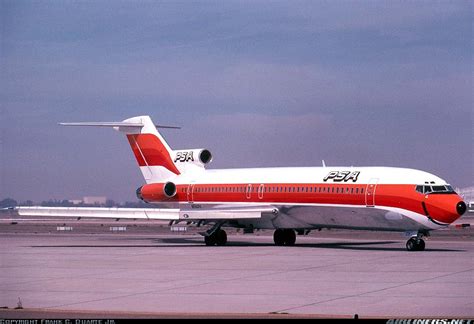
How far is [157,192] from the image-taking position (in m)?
48.4

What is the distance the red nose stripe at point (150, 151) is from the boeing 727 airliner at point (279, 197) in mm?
56

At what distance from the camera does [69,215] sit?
139 feet

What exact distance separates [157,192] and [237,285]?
2747cm

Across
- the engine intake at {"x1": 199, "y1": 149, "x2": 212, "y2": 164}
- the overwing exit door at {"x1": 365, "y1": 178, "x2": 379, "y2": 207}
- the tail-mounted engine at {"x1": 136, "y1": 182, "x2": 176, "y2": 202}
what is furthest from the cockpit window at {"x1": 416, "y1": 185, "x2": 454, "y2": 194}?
the tail-mounted engine at {"x1": 136, "y1": 182, "x2": 176, "y2": 202}

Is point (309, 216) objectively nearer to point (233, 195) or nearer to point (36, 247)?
point (233, 195)

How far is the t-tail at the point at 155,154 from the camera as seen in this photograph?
48656 millimetres

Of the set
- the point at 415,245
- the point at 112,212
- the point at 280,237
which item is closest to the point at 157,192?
the point at 112,212

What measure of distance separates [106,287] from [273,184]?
75.3ft

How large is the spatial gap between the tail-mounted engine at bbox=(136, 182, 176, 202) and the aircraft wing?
5278 mm

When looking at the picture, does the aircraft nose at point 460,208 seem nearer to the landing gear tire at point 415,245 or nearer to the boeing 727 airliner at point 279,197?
the boeing 727 airliner at point 279,197

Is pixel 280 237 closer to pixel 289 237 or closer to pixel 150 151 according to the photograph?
pixel 289 237

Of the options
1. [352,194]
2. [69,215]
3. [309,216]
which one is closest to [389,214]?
[352,194]

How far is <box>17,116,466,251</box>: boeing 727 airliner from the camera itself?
1446 inches

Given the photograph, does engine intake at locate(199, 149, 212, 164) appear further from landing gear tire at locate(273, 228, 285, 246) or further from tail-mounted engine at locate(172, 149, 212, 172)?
→ landing gear tire at locate(273, 228, 285, 246)
